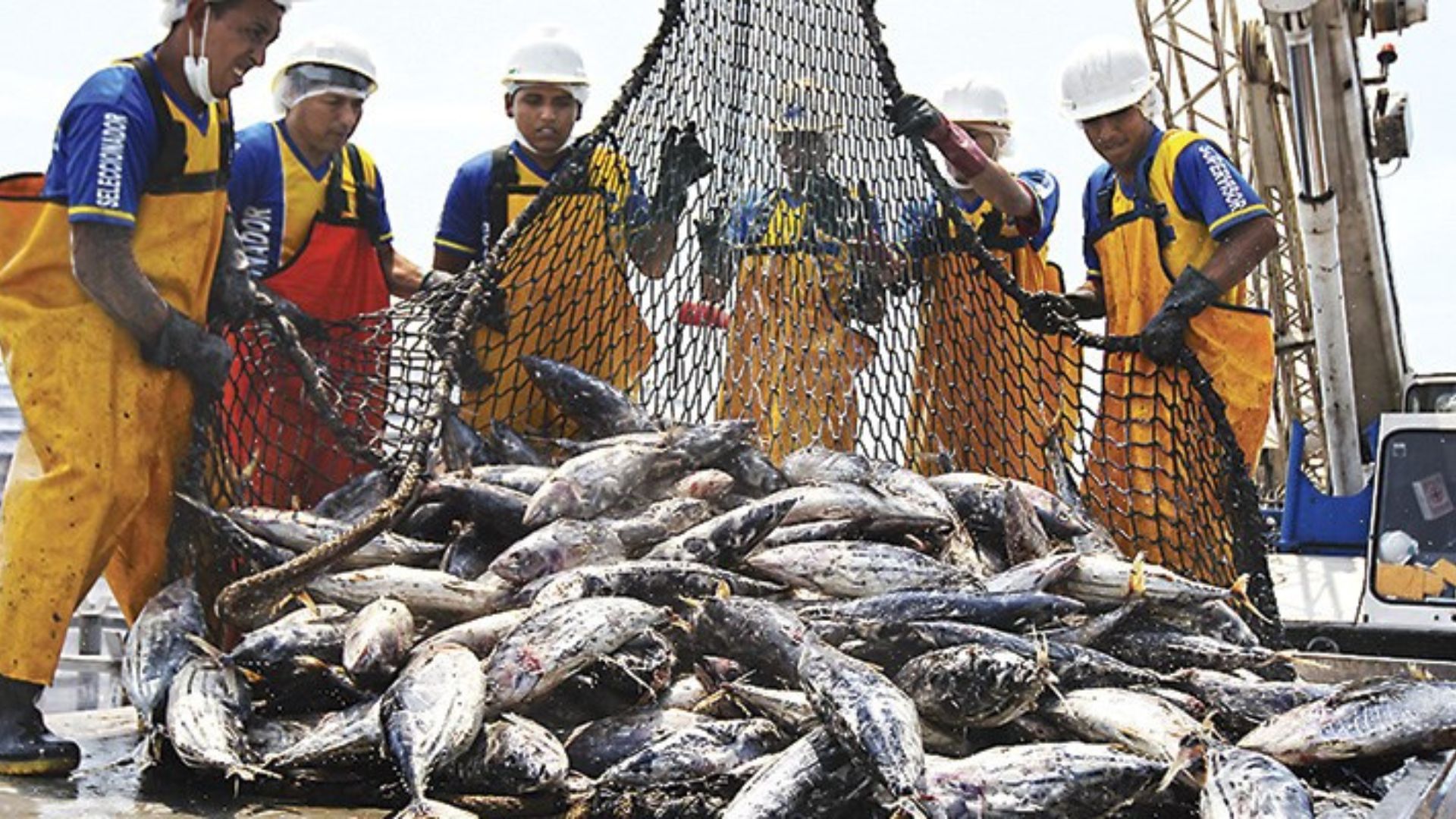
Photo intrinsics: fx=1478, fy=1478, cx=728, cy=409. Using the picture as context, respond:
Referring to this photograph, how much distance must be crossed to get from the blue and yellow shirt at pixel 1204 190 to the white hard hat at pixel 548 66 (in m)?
2.50

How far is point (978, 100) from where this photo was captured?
24.8ft

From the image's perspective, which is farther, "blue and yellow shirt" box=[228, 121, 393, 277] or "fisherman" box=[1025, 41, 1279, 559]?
"blue and yellow shirt" box=[228, 121, 393, 277]

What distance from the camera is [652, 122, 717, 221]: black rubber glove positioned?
6.12 metres

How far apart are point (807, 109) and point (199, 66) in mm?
2422

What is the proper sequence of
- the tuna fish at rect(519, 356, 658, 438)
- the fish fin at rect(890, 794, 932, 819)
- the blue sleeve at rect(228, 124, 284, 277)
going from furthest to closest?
the blue sleeve at rect(228, 124, 284, 277) → the tuna fish at rect(519, 356, 658, 438) → the fish fin at rect(890, 794, 932, 819)

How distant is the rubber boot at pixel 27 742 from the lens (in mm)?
3788

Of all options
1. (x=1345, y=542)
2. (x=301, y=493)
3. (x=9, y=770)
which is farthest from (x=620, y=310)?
(x=1345, y=542)

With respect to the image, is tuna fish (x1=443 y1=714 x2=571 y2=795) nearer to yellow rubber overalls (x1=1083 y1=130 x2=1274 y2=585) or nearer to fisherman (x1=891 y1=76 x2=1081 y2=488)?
fisherman (x1=891 y1=76 x2=1081 y2=488)

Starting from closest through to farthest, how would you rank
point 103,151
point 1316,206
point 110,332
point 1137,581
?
point 1137,581 < point 103,151 < point 110,332 < point 1316,206

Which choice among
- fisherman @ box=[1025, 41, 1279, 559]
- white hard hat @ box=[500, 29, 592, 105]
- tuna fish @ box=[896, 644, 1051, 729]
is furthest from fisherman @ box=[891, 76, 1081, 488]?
tuna fish @ box=[896, 644, 1051, 729]

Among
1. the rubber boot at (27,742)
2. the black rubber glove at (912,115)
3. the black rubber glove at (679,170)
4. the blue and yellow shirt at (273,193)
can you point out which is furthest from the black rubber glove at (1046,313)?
the rubber boot at (27,742)

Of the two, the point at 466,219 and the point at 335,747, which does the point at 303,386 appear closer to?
the point at 466,219

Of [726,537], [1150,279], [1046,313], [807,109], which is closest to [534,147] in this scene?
[807,109]

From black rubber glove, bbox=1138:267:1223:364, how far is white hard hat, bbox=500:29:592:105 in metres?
2.82
